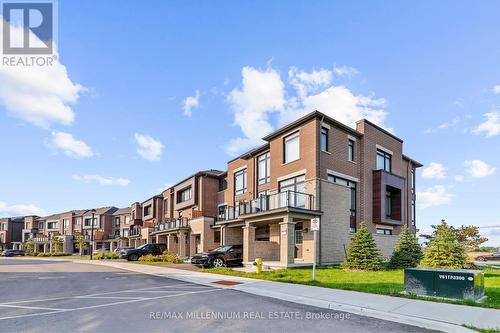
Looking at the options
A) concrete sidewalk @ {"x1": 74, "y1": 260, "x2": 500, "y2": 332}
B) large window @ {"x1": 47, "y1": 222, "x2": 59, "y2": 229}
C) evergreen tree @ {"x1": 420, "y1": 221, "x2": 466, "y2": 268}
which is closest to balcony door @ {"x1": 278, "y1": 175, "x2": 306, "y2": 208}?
evergreen tree @ {"x1": 420, "y1": 221, "x2": 466, "y2": 268}

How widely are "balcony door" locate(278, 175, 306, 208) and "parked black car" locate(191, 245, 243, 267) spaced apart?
4.43m

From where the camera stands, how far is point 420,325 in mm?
7863

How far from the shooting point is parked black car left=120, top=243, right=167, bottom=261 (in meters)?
33.9

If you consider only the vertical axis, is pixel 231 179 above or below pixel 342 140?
below

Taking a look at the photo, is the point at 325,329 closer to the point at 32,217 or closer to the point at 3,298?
the point at 3,298

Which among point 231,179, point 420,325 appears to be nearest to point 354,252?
point 420,325

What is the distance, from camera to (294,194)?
2277 cm

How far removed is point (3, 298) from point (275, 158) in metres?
18.2

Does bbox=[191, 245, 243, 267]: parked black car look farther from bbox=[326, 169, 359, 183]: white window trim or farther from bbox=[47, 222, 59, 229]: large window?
bbox=[47, 222, 59, 229]: large window

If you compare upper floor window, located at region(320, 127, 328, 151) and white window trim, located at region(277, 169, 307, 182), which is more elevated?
upper floor window, located at region(320, 127, 328, 151)

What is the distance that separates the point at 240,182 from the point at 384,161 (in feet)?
39.9

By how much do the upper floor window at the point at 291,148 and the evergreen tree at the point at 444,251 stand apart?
9.98m

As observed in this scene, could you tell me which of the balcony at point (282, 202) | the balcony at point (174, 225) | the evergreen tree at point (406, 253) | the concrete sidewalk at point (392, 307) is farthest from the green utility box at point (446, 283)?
the balcony at point (174, 225)

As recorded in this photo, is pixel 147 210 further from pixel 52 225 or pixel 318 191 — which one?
pixel 52 225
